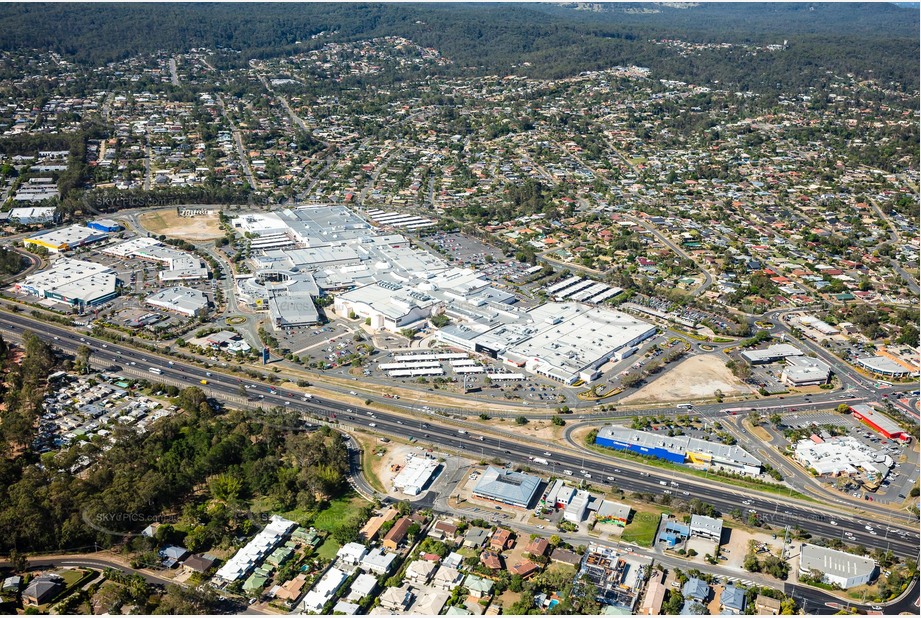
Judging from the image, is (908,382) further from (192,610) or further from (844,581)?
(192,610)

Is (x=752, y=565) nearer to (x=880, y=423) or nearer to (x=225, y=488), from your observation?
(x=880, y=423)

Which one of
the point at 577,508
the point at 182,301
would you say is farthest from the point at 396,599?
the point at 182,301

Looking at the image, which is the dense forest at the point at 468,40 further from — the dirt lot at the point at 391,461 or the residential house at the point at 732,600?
the residential house at the point at 732,600

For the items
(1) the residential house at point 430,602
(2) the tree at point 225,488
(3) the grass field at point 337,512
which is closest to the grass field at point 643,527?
(1) the residential house at point 430,602

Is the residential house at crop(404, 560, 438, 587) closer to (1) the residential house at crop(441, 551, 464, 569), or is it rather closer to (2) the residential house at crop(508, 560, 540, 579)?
(1) the residential house at crop(441, 551, 464, 569)

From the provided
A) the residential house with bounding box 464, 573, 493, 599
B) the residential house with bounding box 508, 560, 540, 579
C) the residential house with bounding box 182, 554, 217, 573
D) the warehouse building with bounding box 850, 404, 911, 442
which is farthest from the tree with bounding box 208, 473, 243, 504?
the warehouse building with bounding box 850, 404, 911, 442
